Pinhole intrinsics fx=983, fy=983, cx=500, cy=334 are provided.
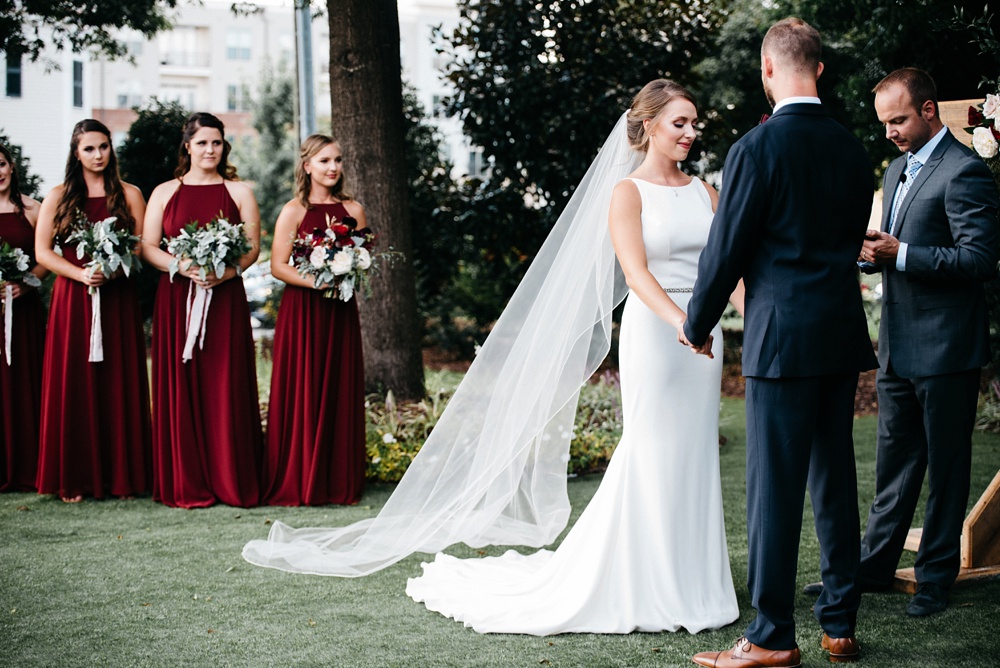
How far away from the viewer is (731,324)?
23.4m

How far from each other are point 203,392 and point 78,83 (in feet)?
57.9

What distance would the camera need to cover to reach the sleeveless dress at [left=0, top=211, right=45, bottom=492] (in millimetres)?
7035

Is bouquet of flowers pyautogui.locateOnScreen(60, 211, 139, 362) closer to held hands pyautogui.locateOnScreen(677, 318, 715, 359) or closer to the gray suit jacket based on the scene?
held hands pyautogui.locateOnScreen(677, 318, 715, 359)

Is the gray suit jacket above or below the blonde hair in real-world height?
below

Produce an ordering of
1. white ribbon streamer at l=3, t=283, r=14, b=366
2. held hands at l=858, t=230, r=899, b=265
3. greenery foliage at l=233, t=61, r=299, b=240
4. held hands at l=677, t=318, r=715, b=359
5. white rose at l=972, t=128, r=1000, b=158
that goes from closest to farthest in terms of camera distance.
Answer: held hands at l=677, t=318, r=715, b=359 < held hands at l=858, t=230, r=899, b=265 < white rose at l=972, t=128, r=1000, b=158 < white ribbon streamer at l=3, t=283, r=14, b=366 < greenery foliage at l=233, t=61, r=299, b=240

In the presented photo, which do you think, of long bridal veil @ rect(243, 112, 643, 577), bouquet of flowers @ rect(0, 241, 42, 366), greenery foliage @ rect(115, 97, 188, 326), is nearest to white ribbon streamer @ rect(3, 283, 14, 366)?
bouquet of flowers @ rect(0, 241, 42, 366)

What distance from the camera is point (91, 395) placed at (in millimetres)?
6738

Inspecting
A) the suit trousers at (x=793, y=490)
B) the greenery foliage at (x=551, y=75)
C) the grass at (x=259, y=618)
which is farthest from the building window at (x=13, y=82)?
the suit trousers at (x=793, y=490)

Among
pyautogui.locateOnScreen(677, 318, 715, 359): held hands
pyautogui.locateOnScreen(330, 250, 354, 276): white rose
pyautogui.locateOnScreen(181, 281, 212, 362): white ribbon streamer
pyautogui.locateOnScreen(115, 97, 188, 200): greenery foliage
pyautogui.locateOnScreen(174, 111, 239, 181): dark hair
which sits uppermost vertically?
pyautogui.locateOnScreen(115, 97, 188, 200): greenery foliage

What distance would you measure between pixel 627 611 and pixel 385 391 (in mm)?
4677

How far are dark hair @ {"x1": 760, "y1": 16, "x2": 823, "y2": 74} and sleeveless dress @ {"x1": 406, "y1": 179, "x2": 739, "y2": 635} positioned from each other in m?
0.97

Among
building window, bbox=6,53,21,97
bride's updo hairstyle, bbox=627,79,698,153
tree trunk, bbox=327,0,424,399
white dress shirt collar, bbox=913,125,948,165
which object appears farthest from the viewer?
building window, bbox=6,53,21,97

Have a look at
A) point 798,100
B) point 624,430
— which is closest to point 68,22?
point 624,430

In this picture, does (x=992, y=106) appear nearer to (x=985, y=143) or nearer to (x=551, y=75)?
(x=985, y=143)
